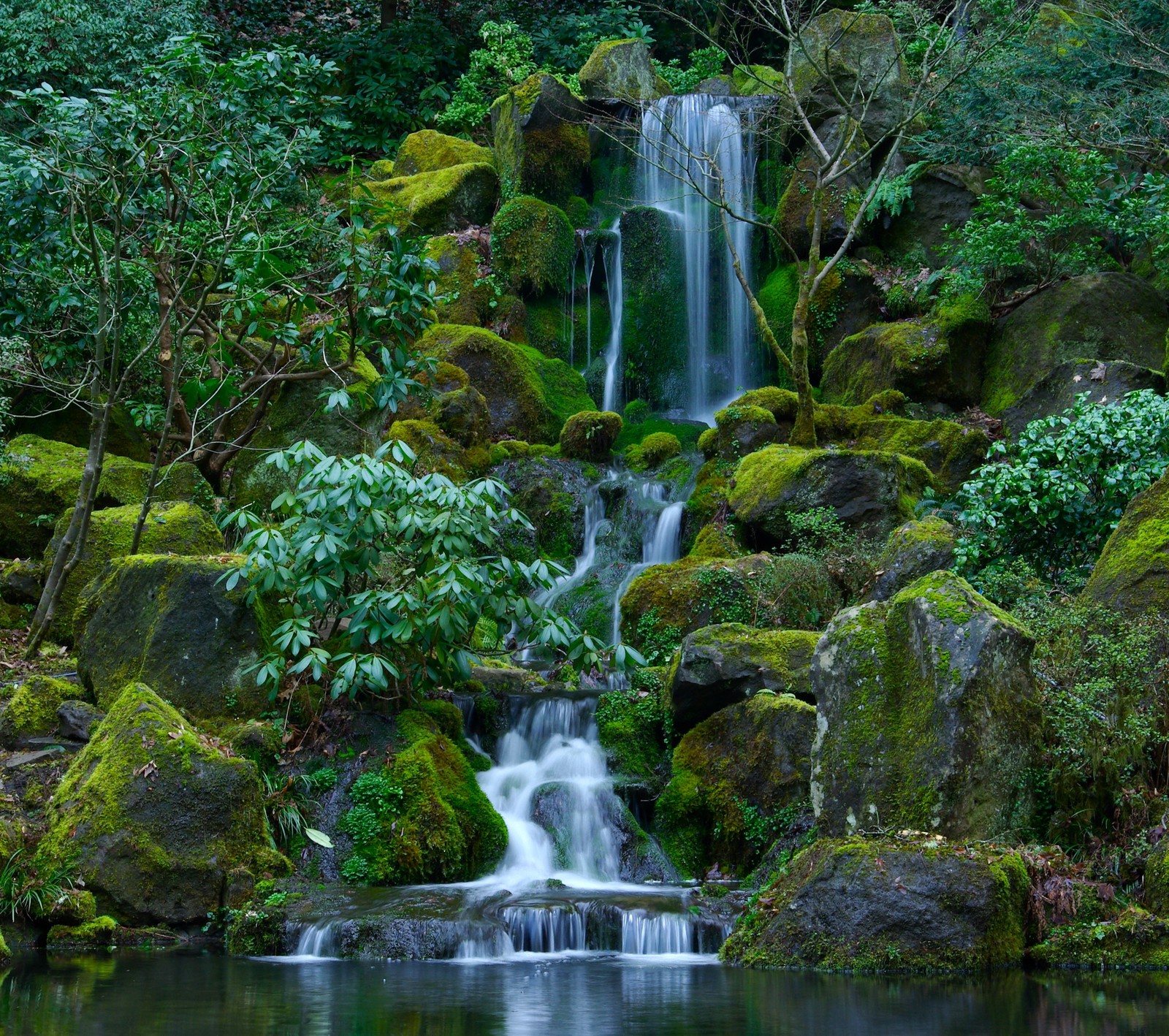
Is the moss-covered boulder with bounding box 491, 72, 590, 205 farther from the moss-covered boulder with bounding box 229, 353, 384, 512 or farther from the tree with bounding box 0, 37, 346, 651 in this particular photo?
the tree with bounding box 0, 37, 346, 651

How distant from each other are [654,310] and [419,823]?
12257 millimetres

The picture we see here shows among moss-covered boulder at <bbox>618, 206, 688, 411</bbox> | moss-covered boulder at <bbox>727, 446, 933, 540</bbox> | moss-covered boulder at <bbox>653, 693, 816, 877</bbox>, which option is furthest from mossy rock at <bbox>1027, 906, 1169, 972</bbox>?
moss-covered boulder at <bbox>618, 206, 688, 411</bbox>

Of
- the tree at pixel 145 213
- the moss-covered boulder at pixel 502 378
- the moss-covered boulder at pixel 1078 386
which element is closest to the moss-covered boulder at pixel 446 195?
the moss-covered boulder at pixel 502 378

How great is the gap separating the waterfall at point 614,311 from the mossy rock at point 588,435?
2849 mm

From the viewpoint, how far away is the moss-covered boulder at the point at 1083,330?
1540 cm

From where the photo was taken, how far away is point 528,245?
19672 mm

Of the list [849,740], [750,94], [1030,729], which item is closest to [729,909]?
[849,740]

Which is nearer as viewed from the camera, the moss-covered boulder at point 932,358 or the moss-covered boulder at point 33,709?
the moss-covered boulder at point 33,709

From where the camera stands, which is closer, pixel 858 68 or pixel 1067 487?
pixel 1067 487

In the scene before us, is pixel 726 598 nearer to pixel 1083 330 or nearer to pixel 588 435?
pixel 588 435

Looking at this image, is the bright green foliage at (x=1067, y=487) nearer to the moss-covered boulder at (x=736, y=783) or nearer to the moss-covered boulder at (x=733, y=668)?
the moss-covered boulder at (x=733, y=668)

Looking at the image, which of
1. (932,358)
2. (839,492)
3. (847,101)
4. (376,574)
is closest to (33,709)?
(376,574)

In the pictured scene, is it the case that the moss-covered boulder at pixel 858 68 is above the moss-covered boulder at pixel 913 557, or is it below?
above

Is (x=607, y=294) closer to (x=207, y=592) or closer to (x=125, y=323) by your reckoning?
(x=125, y=323)
